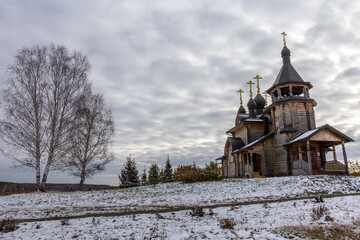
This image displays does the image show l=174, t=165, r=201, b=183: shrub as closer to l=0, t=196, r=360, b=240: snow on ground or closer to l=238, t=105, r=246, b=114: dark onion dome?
l=0, t=196, r=360, b=240: snow on ground

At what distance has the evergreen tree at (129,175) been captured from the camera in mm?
29531

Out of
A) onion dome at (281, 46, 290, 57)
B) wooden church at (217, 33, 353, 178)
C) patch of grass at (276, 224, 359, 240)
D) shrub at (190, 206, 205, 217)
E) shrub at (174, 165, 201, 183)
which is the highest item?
onion dome at (281, 46, 290, 57)

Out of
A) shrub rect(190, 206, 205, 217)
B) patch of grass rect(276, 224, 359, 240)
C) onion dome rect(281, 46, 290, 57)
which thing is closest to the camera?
patch of grass rect(276, 224, 359, 240)

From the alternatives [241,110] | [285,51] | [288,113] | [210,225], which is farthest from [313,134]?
[210,225]

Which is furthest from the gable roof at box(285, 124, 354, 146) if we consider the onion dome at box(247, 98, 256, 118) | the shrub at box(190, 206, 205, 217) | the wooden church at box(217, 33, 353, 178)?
the shrub at box(190, 206, 205, 217)

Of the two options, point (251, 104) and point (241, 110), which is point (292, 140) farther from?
point (241, 110)

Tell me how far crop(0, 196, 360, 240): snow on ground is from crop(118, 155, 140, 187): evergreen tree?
21.3 metres

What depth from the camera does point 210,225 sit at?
25.2ft

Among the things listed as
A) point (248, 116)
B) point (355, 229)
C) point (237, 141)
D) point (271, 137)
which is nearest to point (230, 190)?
point (355, 229)

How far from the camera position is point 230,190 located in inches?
590

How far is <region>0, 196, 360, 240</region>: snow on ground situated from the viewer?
269 inches

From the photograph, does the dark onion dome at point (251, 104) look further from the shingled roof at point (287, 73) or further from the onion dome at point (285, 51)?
the onion dome at point (285, 51)

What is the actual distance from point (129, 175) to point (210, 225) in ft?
76.0

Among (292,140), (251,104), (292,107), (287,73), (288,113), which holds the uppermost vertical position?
(287,73)
